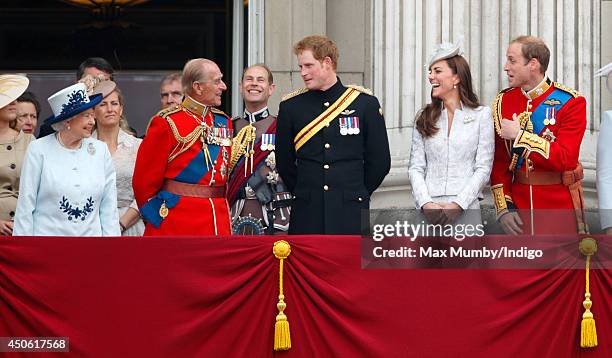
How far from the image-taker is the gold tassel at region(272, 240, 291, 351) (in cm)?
905

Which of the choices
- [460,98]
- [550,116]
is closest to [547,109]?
[550,116]

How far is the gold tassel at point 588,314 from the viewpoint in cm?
898

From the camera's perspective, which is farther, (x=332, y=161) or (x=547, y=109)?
(x=547, y=109)

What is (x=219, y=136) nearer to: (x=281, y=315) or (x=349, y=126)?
(x=349, y=126)

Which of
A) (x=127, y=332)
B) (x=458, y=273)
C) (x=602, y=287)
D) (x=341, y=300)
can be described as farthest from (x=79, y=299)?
(x=602, y=287)

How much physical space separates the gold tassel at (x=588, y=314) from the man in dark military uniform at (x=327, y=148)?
1.56m

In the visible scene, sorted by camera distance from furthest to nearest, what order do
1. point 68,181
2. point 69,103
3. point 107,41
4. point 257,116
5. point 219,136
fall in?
point 107,41
point 257,116
point 219,136
point 69,103
point 68,181

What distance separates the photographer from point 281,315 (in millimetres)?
9078

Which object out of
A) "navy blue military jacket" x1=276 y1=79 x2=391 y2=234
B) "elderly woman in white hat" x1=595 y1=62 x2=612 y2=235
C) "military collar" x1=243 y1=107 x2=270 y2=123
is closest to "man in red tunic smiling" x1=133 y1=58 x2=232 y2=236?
"navy blue military jacket" x1=276 y1=79 x2=391 y2=234

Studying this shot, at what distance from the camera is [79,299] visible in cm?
916

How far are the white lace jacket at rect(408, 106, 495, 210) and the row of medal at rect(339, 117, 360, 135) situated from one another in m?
0.38

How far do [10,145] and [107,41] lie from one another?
5264 millimetres

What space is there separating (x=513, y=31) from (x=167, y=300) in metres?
4.67

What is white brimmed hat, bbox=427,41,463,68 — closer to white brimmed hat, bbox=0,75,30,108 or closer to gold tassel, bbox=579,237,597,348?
gold tassel, bbox=579,237,597,348
